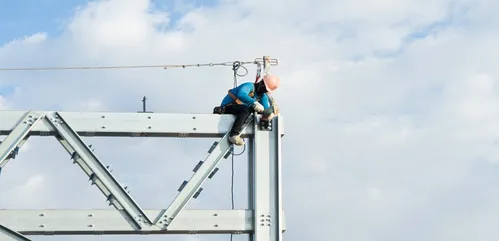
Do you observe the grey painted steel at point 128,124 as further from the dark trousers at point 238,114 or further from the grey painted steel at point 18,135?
the dark trousers at point 238,114

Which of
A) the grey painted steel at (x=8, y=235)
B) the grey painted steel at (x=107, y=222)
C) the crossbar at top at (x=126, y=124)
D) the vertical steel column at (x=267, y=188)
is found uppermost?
the crossbar at top at (x=126, y=124)

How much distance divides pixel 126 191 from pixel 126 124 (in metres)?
0.89

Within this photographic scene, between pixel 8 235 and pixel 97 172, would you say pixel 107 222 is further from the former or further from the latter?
pixel 8 235

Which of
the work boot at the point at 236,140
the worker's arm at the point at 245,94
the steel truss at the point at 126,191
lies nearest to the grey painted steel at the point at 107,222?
the steel truss at the point at 126,191

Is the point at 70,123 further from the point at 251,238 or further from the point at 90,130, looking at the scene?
the point at 251,238

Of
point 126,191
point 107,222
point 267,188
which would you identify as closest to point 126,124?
point 126,191

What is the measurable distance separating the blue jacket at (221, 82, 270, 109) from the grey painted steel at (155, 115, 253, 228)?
24 centimetres

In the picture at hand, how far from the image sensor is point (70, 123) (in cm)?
1191

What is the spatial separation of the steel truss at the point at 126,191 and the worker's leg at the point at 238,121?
119mm

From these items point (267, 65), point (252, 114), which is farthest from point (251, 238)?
point (267, 65)

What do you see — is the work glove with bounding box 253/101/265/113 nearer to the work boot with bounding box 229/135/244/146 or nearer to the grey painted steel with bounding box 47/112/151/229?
the work boot with bounding box 229/135/244/146

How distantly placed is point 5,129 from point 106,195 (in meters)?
1.59

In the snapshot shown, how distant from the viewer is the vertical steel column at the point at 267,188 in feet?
38.9

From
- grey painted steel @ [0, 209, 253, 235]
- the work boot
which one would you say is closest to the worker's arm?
the work boot
